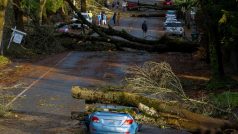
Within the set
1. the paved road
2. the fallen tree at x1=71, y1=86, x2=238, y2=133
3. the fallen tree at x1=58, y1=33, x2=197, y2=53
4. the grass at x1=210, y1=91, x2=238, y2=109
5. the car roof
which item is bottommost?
the paved road

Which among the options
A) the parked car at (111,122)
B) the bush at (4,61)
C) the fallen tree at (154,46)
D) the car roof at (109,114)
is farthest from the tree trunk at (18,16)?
the parked car at (111,122)

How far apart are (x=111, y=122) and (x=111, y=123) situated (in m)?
0.03

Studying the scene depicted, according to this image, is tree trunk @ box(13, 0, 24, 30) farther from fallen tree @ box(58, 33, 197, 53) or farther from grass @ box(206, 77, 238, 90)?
grass @ box(206, 77, 238, 90)

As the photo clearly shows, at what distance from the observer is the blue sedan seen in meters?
15.2

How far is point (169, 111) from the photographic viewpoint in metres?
14.6

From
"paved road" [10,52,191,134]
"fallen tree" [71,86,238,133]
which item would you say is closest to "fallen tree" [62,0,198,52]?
"paved road" [10,52,191,134]

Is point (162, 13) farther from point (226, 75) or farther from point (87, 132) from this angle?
point (87, 132)

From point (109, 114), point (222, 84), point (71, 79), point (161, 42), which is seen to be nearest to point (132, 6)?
point (161, 42)

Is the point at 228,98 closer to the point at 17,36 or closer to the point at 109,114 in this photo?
the point at 109,114

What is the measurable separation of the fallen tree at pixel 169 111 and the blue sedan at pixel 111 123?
541 mm

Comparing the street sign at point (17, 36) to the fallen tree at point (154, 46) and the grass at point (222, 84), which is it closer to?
the fallen tree at point (154, 46)

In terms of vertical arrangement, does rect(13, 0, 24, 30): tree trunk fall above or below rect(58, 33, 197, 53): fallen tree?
above

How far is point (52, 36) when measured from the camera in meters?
39.7

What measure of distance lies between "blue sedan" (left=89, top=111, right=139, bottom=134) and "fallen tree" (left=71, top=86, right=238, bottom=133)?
1.78ft
